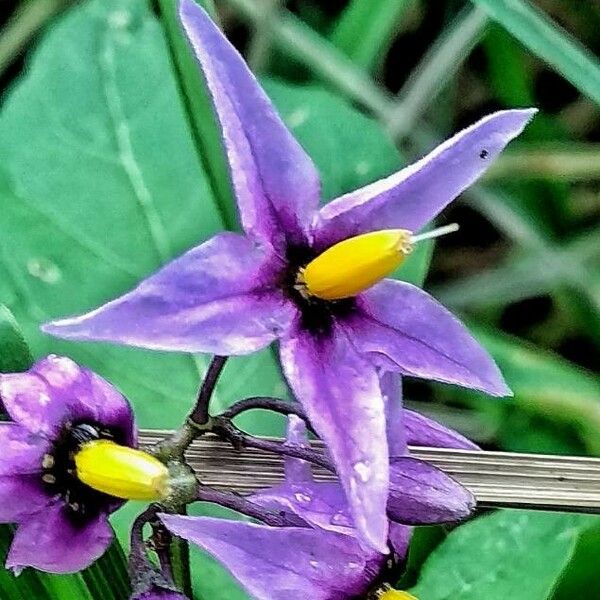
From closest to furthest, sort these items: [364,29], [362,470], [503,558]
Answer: [362,470]
[503,558]
[364,29]

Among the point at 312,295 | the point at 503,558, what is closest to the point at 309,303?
the point at 312,295

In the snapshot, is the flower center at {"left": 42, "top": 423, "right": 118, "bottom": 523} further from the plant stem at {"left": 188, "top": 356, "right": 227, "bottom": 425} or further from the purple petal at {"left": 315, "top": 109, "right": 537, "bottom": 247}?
the purple petal at {"left": 315, "top": 109, "right": 537, "bottom": 247}

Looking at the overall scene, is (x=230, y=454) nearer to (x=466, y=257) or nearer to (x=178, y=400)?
(x=178, y=400)

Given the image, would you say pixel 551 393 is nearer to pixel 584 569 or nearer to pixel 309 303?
pixel 584 569

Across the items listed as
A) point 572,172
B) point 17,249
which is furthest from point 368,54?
point 17,249

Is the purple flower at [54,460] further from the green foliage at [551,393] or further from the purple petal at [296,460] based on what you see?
the green foliage at [551,393]

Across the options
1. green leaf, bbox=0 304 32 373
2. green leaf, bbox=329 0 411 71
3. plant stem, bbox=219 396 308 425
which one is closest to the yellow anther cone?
plant stem, bbox=219 396 308 425

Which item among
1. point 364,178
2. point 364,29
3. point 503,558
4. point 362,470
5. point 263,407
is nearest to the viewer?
point 362,470

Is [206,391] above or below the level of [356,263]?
below
